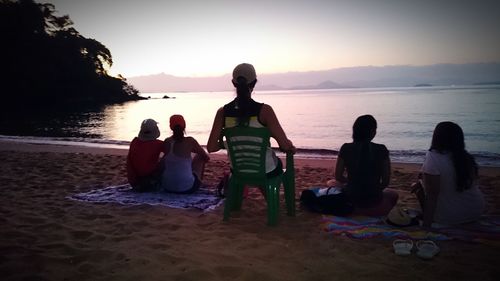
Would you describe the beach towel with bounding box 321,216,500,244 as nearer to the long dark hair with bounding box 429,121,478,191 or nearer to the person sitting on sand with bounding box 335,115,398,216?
the person sitting on sand with bounding box 335,115,398,216

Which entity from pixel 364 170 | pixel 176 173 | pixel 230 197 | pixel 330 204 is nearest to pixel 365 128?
pixel 364 170

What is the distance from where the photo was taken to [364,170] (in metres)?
3.82

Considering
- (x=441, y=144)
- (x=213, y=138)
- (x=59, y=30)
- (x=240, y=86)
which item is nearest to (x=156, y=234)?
(x=213, y=138)

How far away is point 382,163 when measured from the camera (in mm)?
3807

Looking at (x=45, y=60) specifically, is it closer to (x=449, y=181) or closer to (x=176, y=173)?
(x=176, y=173)

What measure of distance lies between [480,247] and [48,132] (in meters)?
21.3

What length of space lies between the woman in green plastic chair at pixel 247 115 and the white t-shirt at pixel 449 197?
1.48m

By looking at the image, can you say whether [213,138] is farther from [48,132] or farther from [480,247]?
[48,132]

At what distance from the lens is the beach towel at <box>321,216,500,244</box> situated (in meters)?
3.34

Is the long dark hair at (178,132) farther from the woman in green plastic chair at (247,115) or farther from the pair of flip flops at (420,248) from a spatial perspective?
the pair of flip flops at (420,248)

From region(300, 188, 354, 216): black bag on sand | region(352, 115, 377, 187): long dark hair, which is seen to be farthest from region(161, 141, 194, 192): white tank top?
region(352, 115, 377, 187): long dark hair

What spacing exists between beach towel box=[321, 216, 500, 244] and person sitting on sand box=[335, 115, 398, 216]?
0.22 m

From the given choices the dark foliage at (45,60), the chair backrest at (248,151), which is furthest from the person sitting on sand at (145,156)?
the dark foliage at (45,60)

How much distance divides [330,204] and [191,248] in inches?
72.6
